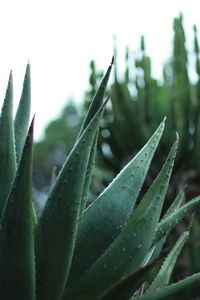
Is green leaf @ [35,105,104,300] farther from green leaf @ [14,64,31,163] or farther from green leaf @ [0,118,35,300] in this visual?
green leaf @ [14,64,31,163]

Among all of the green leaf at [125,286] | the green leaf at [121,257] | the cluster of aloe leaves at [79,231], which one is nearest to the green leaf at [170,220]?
the cluster of aloe leaves at [79,231]

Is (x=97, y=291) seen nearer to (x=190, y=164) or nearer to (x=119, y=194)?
(x=119, y=194)

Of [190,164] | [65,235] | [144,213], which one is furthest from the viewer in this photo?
[190,164]

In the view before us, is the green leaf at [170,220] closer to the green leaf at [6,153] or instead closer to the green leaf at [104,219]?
the green leaf at [104,219]

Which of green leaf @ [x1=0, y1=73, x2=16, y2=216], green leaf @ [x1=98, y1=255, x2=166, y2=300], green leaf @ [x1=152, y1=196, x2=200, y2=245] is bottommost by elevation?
green leaf @ [x1=98, y1=255, x2=166, y2=300]

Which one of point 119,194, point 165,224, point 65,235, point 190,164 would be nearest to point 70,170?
point 65,235

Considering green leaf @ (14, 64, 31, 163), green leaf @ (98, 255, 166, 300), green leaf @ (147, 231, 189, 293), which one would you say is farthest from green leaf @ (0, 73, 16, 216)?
green leaf @ (147, 231, 189, 293)
